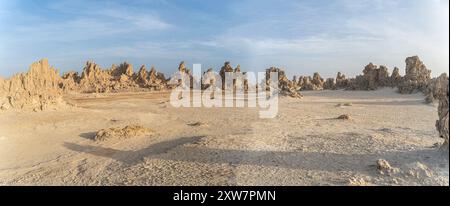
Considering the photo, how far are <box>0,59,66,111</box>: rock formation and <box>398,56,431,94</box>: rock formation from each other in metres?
25.4

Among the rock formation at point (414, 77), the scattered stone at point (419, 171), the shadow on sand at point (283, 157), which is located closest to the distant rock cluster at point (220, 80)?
the rock formation at point (414, 77)

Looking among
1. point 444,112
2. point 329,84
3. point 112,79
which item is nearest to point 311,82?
point 329,84

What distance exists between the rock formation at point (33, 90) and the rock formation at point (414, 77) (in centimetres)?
2544

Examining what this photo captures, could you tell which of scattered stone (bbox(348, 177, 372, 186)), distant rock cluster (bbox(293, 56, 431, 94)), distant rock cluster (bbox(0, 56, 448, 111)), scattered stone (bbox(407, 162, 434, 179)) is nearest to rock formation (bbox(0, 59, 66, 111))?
distant rock cluster (bbox(0, 56, 448, 111))

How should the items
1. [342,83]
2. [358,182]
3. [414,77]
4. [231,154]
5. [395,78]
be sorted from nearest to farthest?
1. [358,182]
2. [231,154]
3. [414,77]
4. [395,78]
5. [342,83]

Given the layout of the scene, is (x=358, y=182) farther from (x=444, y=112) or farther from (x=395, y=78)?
(x=395, y=78)

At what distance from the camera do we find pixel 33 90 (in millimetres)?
20844

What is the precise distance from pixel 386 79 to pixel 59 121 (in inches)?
1188

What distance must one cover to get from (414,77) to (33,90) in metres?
28.0

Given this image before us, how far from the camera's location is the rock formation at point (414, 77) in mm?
33469

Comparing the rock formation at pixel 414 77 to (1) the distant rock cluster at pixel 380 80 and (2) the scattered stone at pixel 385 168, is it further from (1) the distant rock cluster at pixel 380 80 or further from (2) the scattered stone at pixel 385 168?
(2) the scattered stone at pixel 385 168

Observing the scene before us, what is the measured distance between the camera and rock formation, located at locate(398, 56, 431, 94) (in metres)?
33.5
